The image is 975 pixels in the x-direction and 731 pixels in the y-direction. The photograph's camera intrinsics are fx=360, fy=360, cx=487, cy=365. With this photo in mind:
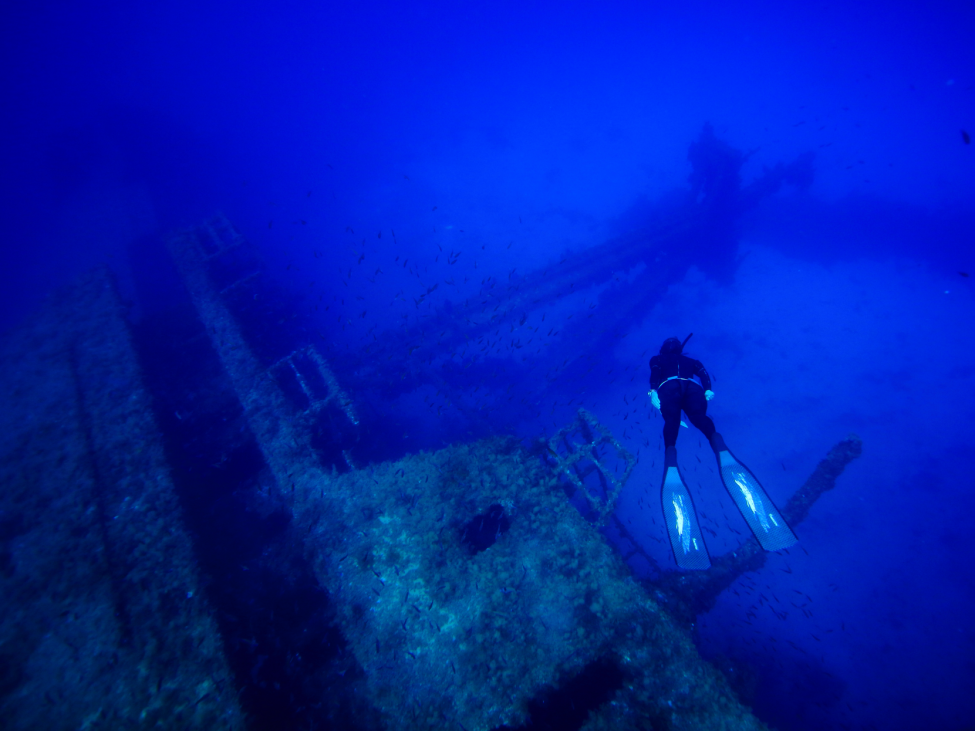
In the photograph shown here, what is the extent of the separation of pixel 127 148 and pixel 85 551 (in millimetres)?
41009

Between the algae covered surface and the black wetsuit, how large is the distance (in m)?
1.84

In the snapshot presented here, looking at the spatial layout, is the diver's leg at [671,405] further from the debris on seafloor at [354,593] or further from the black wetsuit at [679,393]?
the debris on seafloor at [354,593]

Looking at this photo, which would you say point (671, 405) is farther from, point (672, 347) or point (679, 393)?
point (672, 347)

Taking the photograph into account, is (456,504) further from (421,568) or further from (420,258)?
(420,258)

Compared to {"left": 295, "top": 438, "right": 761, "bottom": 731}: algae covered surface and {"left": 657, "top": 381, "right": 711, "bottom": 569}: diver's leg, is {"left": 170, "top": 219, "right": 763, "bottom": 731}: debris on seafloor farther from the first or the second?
{"left": 657, "top": 381, "right": 711, "bottom": 569}: diver's leg

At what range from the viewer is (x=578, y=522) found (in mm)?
4363

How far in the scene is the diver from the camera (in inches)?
181

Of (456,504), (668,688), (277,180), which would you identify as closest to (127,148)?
(277,180)

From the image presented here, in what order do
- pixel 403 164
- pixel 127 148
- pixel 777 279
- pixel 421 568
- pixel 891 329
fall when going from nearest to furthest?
pixel 421 568 < pixel 891 329 < pixel 777 279 < pixel 127 148 < pixel 403 164

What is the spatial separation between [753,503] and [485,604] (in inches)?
146

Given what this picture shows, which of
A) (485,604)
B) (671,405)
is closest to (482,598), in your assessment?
(485,604)

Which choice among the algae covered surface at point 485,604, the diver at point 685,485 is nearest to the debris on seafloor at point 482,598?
the algae covered surface at point 485,604

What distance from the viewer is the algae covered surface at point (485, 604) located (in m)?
3.37

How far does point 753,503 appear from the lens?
4.74 meters
